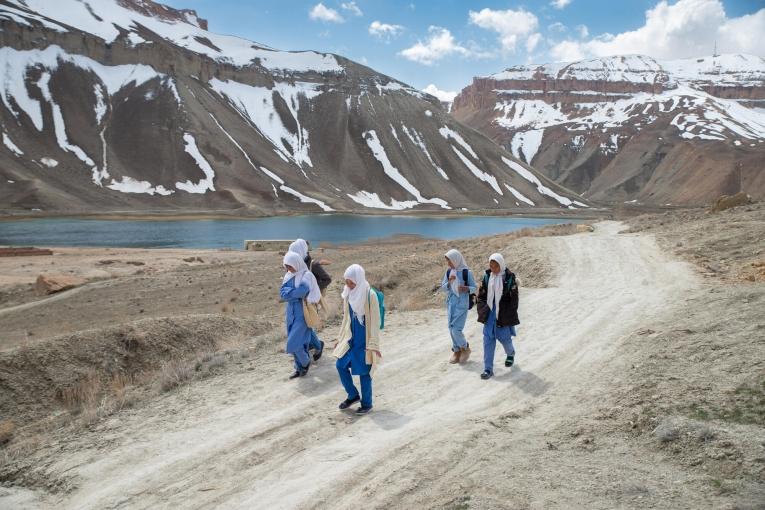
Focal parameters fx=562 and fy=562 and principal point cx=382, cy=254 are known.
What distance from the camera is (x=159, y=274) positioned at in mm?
24156

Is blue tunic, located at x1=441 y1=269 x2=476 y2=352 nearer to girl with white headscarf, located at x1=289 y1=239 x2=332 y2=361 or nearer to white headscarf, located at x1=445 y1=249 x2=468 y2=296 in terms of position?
white headscarf, located at x1=445 y1=249 x2=468 y2=296

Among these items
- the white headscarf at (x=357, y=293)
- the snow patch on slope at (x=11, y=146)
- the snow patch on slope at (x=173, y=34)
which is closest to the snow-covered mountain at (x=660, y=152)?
the snow patch on slope at (x=173, y=34)

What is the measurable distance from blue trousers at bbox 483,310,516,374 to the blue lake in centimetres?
3826

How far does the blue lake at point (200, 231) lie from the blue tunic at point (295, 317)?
122ft

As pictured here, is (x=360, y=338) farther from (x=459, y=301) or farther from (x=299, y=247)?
(x=299, y=247)

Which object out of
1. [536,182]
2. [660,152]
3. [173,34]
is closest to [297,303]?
[536,182]

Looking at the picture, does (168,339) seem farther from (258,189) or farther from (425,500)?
(258,189)

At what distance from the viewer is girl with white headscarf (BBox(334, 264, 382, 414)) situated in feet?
20.3

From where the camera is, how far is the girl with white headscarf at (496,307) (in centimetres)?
734

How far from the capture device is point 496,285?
7.47 m

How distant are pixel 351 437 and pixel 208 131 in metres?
97.4

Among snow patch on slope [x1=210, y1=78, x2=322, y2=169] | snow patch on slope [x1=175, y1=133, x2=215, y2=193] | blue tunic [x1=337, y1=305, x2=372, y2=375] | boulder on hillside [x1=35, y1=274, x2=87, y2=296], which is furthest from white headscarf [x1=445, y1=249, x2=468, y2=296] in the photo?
snow patch on slope [x1=210, y1=78, x2=322, y2=169]

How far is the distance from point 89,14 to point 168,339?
132 metres

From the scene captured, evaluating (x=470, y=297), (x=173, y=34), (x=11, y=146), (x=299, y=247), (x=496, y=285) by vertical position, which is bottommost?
(x=470, y=297)
